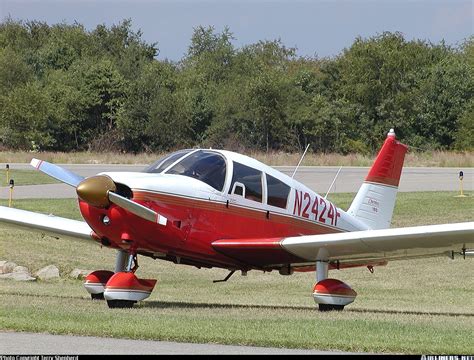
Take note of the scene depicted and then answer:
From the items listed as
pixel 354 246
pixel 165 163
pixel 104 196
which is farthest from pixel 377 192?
pixel 104 196

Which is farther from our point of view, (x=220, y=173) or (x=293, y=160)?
(x=293, y=160)

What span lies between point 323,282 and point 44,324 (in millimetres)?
5045

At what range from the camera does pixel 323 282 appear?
50.5 ft

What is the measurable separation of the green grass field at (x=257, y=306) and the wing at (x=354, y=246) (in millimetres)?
842

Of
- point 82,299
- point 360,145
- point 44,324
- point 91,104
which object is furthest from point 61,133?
point 44,324

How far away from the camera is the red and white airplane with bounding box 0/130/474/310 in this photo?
567 inches

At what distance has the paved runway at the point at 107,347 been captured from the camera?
→ 10.0m

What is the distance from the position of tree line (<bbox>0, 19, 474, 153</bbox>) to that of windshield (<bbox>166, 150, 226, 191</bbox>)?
52.4 metres

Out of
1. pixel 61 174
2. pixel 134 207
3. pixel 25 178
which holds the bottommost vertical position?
pixel 25 178

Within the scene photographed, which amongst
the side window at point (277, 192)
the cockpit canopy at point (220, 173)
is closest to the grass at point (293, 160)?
the side window at point (277, 192)

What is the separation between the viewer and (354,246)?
1512 centimetres

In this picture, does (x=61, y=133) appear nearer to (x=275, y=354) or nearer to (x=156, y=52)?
(x=156, y=52)

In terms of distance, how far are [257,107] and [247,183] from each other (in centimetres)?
5491

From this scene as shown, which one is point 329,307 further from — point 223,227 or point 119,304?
point 119,304
